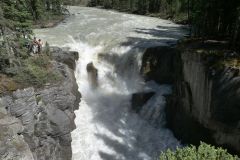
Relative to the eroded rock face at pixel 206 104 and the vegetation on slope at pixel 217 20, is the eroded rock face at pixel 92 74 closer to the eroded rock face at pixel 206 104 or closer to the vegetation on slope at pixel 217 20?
the eroded rock face at pixel 206 104

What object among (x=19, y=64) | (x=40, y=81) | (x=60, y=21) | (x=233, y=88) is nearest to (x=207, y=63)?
(x=233, y=88)

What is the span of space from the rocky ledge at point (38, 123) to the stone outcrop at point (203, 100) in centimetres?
1055

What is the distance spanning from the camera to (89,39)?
47.6 meters

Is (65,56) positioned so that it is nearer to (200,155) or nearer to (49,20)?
(200,155)

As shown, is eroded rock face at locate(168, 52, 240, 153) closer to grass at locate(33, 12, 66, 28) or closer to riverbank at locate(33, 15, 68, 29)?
riverbank at locate(33, 15, 68, 29)

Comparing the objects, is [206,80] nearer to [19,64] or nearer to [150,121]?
[150,121]

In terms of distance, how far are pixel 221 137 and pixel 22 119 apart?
629 inches

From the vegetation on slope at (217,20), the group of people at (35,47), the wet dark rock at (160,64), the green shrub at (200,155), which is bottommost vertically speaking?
the wet dark rock at (160,64)

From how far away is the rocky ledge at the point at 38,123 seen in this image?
998 inches

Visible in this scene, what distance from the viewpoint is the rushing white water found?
106 ft

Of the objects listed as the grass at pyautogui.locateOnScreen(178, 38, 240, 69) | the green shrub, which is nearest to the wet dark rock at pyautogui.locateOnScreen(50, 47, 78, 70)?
the grass at pyautogui.locateOnScreen(178, 38, 240, 69)

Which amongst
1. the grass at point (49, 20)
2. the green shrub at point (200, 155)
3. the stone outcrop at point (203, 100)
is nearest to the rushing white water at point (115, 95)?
the stone outcrop at point (203, 100)

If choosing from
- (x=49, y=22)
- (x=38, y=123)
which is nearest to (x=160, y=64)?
(x=38, y=123)

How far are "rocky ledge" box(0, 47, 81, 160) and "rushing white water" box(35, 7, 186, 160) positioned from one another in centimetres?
239
